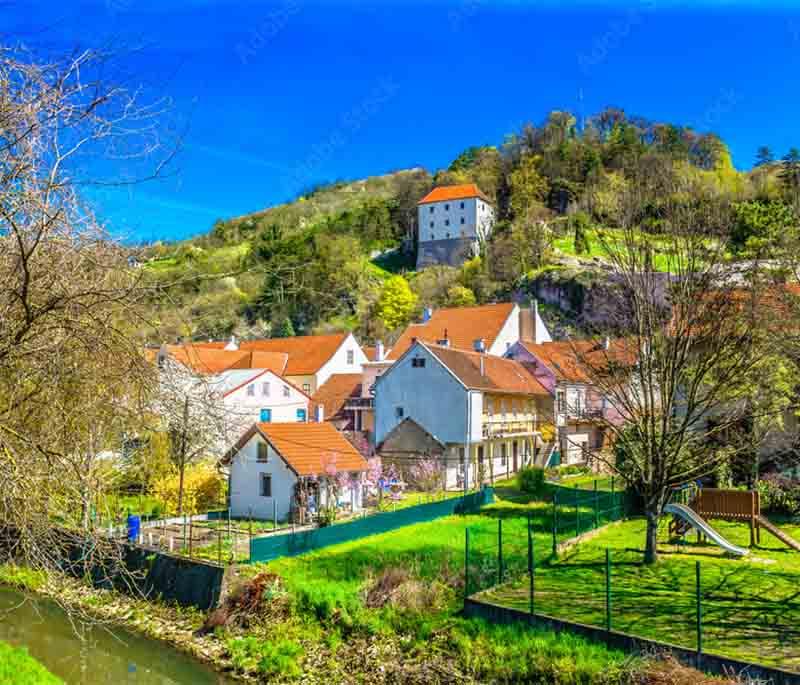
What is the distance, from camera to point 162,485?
87.3 ft

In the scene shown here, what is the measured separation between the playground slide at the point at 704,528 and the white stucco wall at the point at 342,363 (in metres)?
35.4

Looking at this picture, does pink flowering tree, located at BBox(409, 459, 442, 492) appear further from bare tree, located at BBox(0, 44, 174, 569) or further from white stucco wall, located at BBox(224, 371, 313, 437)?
bare tree, located at BBox(0, 44, 174, 569)

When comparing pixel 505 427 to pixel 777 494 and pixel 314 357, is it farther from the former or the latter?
pixel 314 357

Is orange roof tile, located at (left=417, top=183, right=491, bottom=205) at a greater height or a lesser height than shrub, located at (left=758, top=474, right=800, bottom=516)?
greater

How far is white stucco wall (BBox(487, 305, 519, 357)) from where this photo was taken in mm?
50312

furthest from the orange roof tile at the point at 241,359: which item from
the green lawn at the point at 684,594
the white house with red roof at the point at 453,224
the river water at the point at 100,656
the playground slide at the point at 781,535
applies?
the white house with red roof at the point at 453,224

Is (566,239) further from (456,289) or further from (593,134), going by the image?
(593,134)

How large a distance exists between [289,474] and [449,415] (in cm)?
1199

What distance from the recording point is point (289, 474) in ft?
84.9

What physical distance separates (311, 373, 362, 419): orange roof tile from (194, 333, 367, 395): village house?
2.21 m

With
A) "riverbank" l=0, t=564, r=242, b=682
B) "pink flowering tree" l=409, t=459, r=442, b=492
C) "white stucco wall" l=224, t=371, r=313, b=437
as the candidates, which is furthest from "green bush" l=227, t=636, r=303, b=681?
"white stucco wall" l=224, t=371, r=313, b=437

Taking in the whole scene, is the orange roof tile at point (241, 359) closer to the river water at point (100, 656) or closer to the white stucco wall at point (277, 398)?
the white stucco wall at point (277, 398)

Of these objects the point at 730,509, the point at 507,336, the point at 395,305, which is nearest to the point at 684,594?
the point at 730,509

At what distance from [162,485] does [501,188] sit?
96714 millimetres
